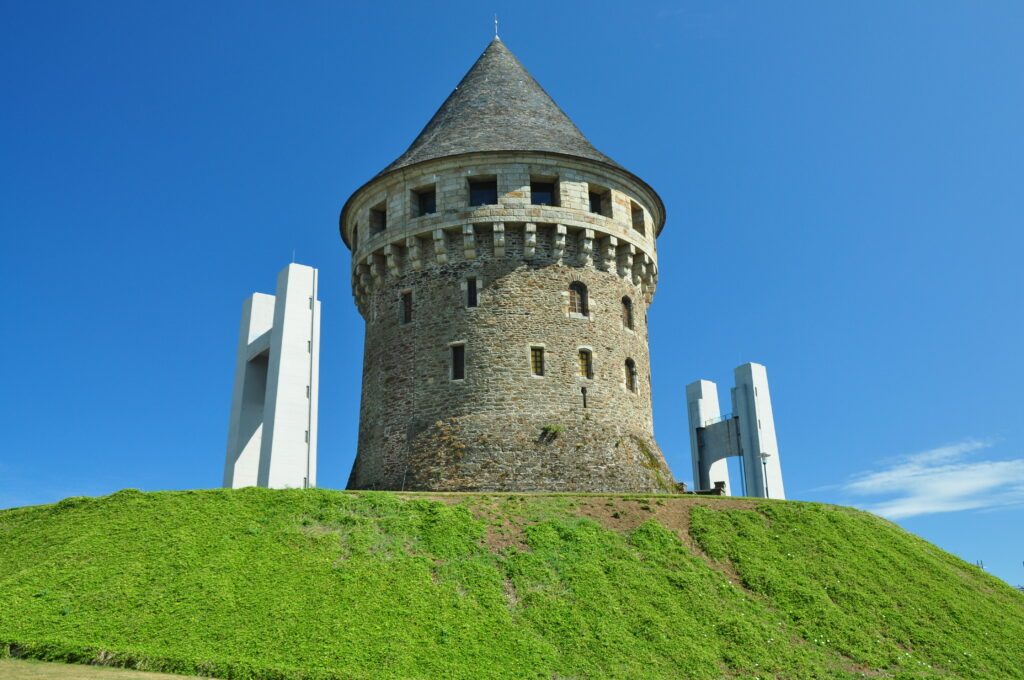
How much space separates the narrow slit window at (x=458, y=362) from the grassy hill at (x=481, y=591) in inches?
236

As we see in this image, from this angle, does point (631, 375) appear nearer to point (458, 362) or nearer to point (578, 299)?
point (578, 299)

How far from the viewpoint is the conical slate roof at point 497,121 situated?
28.8 m

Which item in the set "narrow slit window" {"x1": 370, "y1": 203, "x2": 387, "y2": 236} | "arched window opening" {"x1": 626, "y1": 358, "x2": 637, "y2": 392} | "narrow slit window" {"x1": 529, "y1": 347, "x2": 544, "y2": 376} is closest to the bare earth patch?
"narrow slit window" {"x1": 529, "y1": 347, "x2": 544, "y2": 376}

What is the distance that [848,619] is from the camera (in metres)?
17.9

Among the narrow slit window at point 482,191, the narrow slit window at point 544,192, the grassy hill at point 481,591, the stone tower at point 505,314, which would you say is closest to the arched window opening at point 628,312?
the stone tower at point 505,314

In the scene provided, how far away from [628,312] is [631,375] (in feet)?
7.57

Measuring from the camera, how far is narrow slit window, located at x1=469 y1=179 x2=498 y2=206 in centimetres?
2853

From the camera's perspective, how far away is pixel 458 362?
87.9 ft

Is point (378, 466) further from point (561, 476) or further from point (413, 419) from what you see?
point (561, 476)

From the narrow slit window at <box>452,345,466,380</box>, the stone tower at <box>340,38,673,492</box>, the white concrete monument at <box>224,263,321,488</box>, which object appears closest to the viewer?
the stone tower at <box>340,38,673,492</box>

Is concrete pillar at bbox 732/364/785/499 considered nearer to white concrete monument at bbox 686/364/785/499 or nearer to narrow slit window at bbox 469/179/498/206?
white concrete monument at bbox 686/364/785/499

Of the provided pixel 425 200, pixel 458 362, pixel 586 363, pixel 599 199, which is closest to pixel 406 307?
pixel 458 362

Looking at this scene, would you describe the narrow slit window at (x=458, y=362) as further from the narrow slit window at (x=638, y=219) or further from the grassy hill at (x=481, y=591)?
the narrow slit window at (x=638, y=219)

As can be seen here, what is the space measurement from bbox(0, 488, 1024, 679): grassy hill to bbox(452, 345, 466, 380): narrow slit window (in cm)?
599
